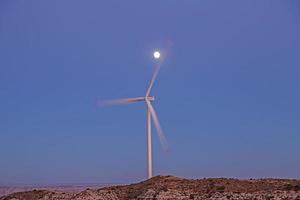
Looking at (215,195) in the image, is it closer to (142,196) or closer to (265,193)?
(265,193)

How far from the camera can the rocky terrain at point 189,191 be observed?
286ft

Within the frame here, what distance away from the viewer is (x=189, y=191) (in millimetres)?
97062

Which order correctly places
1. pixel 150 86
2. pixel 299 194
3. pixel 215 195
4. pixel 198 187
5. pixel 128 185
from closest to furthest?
pixel 299 194, pixel 215 195, pixel 198 187, pixel 150 86, pixel 128 185

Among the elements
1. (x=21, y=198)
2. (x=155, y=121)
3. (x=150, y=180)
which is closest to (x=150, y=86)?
(x=155, y=121)

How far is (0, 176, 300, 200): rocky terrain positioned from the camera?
87319 millimetres

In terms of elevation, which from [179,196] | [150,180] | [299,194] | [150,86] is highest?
[150,86]

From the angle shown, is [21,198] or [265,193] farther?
[21,198]

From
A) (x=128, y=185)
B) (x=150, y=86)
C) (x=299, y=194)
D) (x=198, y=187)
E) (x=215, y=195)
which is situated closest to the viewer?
(x=299, y=194)

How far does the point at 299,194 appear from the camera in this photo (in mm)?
82062

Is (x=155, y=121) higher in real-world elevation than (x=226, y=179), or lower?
higher

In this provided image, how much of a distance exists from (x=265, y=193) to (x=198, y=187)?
49.7 ft

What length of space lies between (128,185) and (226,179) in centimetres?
2094

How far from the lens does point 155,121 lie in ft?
340

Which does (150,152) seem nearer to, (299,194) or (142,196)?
(142,196)
